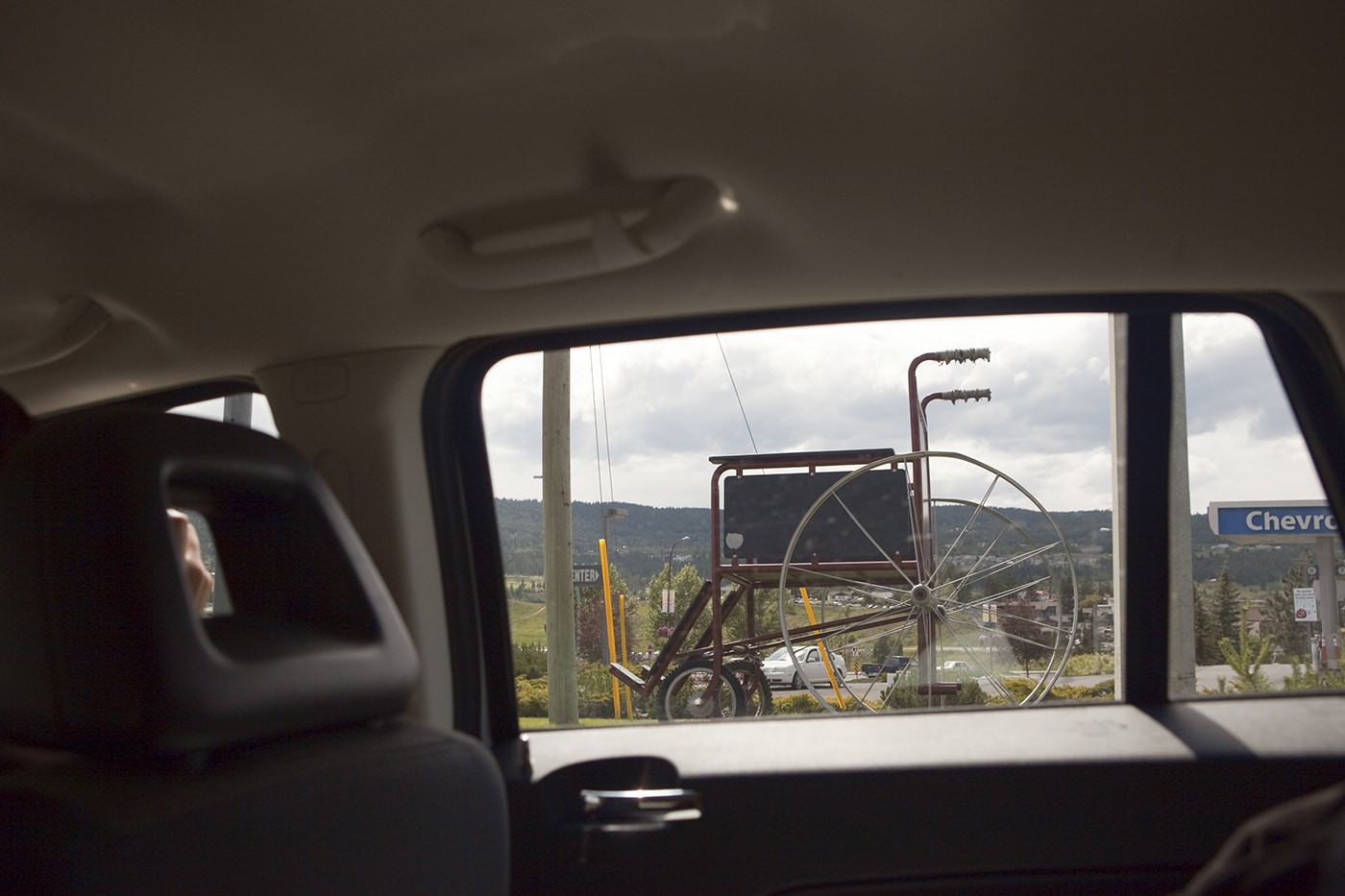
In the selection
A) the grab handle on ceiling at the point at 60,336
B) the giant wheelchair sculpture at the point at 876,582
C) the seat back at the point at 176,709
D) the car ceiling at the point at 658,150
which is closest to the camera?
the seat back at the point at 176,709

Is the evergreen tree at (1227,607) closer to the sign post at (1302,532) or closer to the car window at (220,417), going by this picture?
the sign post at (1302,532)

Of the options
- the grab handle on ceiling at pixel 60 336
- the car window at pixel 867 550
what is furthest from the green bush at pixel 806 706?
the grab handle on ceiling at pixel 60 336

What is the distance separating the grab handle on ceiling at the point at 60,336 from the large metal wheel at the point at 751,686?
1751mm

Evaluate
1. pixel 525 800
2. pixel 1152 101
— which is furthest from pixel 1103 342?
pixel 525 800

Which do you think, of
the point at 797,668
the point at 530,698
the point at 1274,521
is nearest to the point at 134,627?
the point at 530,698

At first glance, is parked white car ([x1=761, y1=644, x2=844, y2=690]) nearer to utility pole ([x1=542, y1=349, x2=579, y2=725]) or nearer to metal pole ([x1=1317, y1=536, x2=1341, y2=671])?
utility pole ([x1=542, y1=349, x2=579, y2=725])

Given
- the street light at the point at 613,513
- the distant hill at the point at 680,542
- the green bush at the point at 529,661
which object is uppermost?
the street light at the point at 613,513

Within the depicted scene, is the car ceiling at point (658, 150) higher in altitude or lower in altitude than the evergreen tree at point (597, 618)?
higher

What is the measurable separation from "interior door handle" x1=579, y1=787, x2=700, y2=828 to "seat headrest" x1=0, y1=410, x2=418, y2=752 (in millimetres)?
1138

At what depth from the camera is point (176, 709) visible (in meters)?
1.10

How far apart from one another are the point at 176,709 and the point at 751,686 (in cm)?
186

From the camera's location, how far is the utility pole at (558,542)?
8.77ft

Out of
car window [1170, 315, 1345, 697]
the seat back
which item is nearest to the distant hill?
car window [1170, 315, 1345, 697]

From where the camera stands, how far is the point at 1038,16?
1.30 meters
